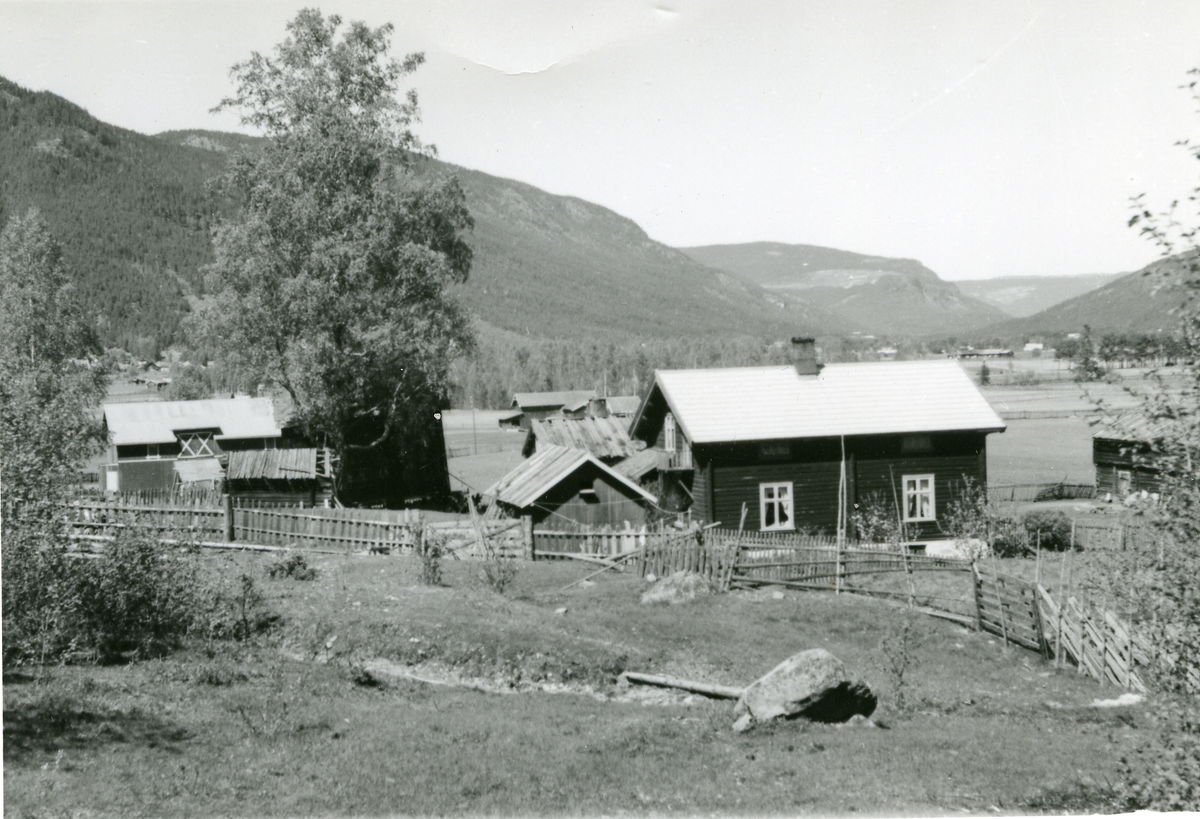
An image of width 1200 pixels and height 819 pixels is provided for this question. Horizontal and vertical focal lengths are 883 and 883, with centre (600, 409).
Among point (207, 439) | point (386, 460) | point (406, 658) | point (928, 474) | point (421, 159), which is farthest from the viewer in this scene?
point (207, 439)

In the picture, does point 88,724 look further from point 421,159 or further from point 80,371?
point 80,371

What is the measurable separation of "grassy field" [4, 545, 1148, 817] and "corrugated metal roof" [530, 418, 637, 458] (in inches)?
823

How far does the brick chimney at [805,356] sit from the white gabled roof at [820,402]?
0.27 metres

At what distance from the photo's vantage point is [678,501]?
105 feet

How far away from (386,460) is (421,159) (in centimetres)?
1373

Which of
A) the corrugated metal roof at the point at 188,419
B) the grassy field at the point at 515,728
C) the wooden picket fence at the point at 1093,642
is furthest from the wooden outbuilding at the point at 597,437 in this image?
the wooden picket fence at the point at 1093,642

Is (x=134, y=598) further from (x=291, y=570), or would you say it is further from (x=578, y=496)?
(x=578, y=496)

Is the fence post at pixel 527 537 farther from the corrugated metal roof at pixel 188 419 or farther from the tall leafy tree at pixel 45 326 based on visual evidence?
the corrugated metal roof at pixel 188 419

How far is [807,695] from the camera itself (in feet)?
38.7

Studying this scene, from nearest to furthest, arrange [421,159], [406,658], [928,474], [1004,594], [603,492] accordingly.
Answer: [406,658] → [1004,594] → [603,492] → [928,474] → [421,159]

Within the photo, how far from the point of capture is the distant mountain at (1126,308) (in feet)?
25.1

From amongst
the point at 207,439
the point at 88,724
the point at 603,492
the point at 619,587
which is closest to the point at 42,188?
the point at 207,439

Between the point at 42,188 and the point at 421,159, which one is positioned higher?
the point at 42,188

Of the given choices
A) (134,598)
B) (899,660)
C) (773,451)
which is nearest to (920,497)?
(773,451)
